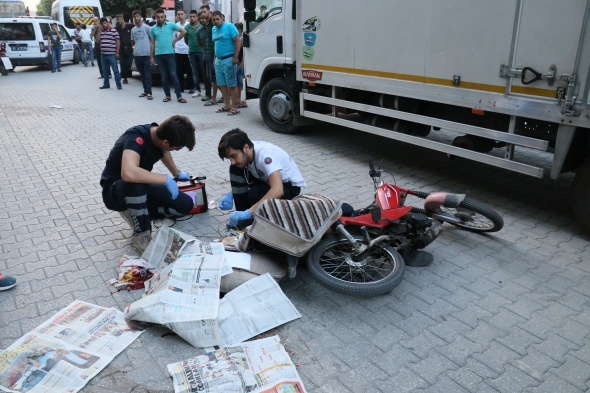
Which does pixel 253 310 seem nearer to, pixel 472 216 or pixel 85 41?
pixel 472 216

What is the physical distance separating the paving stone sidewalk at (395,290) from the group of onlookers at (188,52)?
3.11 m

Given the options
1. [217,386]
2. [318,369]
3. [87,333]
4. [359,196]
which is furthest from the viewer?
[359,196]

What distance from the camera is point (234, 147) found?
11.2ft

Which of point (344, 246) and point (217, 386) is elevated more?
point (344, 246)

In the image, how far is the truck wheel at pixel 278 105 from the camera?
748cm

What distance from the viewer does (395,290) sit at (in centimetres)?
327

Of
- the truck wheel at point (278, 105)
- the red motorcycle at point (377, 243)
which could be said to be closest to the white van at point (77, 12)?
the truck wheel at point (278, 105)

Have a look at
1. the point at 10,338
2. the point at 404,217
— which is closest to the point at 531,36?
the point at 404,217

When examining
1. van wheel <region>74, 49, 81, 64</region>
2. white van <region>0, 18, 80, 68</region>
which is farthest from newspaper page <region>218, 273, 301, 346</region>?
van wheel <region>74, 49, 81, 64</region>

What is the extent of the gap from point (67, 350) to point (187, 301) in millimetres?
667

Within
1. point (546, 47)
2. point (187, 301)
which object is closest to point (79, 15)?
point (546, 47)

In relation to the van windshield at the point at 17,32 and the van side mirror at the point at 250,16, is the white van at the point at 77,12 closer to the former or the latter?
the van windshield at the point at 17,32

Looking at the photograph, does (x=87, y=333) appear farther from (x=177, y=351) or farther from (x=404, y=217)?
(x=404, y=217)

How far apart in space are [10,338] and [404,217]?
2.62 metres
